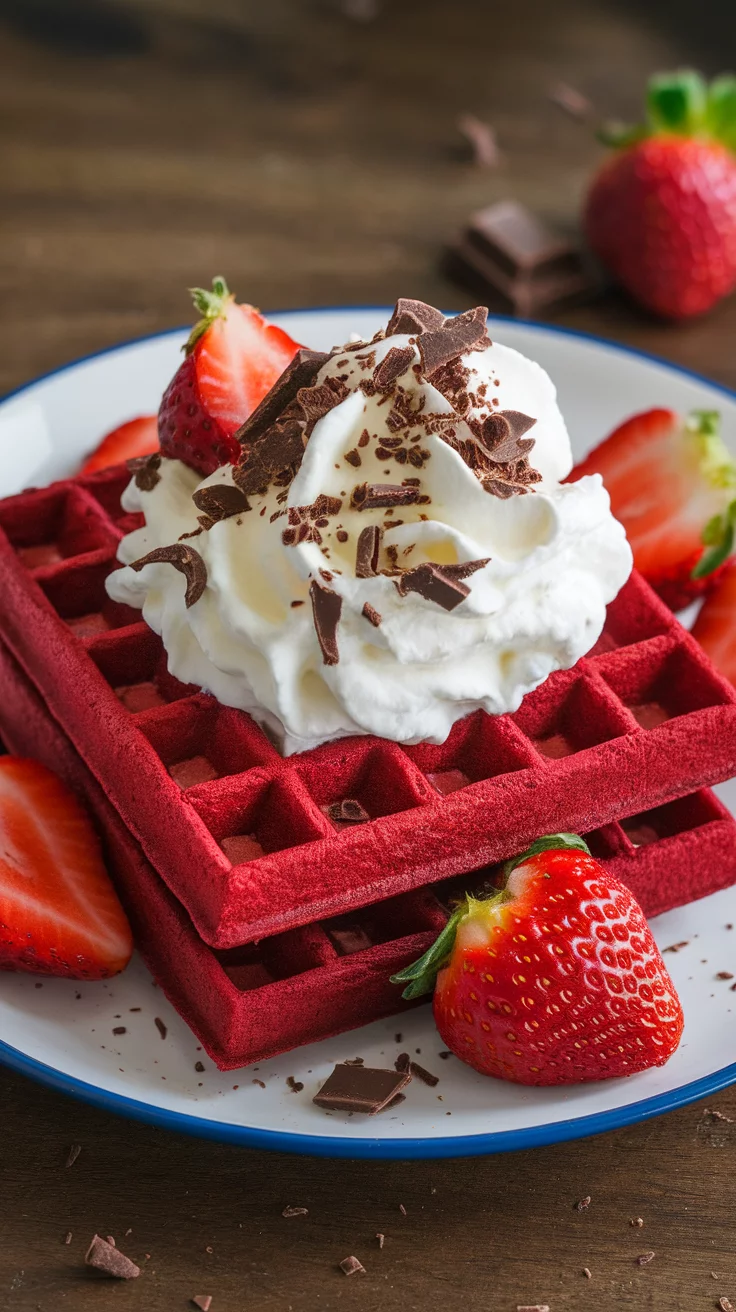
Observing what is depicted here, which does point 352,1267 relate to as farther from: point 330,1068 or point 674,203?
point 674,203

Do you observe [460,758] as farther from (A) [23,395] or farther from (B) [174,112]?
(B) [174,112]

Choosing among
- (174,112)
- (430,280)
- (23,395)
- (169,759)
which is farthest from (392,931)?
(174,112)

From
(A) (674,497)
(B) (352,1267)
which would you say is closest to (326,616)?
(B) (352,1267)

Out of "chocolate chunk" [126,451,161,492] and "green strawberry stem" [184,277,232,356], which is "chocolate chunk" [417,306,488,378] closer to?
"green strawberry stem" [184,277,232,356]

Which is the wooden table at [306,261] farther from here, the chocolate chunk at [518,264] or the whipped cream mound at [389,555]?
the whipped cream mound at [389,555]

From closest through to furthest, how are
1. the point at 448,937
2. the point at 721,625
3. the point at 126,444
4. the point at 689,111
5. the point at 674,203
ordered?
the point at 448,937 → the point at 721,625 → the point at 126,444 → the point at 674,203 → the point at 689,111

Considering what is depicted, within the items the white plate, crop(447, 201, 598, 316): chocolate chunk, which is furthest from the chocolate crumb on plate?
crop(447, 201, 598, 316): chocolate chunk
